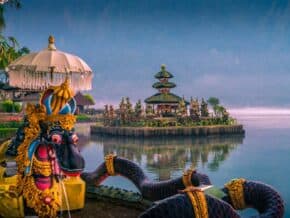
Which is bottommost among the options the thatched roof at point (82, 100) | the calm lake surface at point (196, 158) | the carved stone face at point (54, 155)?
the calm lake surface at point (196, 158)

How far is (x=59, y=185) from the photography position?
6.24m

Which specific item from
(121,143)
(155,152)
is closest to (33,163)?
(155,152)

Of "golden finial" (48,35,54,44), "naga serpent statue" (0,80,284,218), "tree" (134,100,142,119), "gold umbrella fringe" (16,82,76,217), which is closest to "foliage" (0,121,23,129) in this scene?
"tree" (134,100,142,119)

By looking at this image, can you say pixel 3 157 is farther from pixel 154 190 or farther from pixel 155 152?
pixel 155 152

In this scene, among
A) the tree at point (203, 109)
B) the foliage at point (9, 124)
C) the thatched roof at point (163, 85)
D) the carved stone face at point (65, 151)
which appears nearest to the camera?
the carved stone face at point (65, 151)

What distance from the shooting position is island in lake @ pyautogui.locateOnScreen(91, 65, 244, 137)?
4959 cm

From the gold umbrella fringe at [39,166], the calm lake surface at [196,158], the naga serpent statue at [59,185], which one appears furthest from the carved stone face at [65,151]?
the calm lake surface at [196,158]

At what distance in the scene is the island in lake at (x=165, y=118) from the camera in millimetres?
49594

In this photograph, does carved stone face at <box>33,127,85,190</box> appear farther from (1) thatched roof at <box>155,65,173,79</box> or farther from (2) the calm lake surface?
(1) thatched roof at <box>155,65,173,79</box>

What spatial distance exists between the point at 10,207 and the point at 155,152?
30606 millimetres

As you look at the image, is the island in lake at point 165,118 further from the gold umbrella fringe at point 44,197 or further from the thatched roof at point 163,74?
the gold umbrella fringe at point 44,197

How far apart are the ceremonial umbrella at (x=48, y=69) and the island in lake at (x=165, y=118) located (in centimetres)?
3893

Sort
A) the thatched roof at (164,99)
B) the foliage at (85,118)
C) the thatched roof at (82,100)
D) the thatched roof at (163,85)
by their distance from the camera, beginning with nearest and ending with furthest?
1. the thatched roof at (164,99)
2. the thatched roof at (163,85)
3. the foliage at (85,118)
4. the thatched roof at (82,100)

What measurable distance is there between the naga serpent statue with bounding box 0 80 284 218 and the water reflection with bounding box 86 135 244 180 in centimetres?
1682
